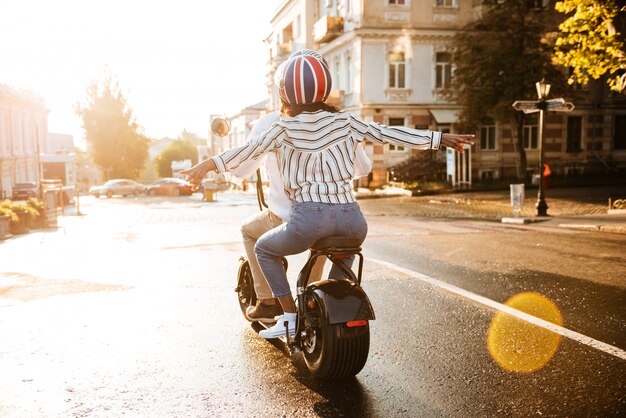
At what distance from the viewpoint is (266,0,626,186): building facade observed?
33.8 meters

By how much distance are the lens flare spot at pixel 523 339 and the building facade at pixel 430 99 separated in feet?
91.3

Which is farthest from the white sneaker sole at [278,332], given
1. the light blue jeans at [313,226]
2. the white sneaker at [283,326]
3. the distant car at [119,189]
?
the distant car at [119,189]

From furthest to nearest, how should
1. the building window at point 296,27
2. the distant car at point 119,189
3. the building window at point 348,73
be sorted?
the distant car at point 119,189 < the building window at point 296,27 < the building window at point 348,73

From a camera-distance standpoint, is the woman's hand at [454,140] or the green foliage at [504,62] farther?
the green foliage at [504,62]

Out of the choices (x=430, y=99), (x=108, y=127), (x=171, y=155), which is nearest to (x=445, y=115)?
(x=430, y=99)

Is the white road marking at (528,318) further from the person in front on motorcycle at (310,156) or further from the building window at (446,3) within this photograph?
the building window at (446,3)

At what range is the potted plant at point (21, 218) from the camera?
54.1 feet

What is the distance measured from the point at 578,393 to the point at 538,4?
3444 cm

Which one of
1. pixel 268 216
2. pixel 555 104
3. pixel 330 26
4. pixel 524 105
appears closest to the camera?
pixel 268 216

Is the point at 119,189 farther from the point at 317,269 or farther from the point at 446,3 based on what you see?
the point at 317,269

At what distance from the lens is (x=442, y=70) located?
114 feet

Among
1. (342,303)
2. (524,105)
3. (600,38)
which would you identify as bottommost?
(342,303)

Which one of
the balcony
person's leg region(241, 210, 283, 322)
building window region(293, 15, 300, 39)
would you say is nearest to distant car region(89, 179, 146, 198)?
building window region(293, 15, 300, 39)

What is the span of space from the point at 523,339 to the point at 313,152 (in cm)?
215
